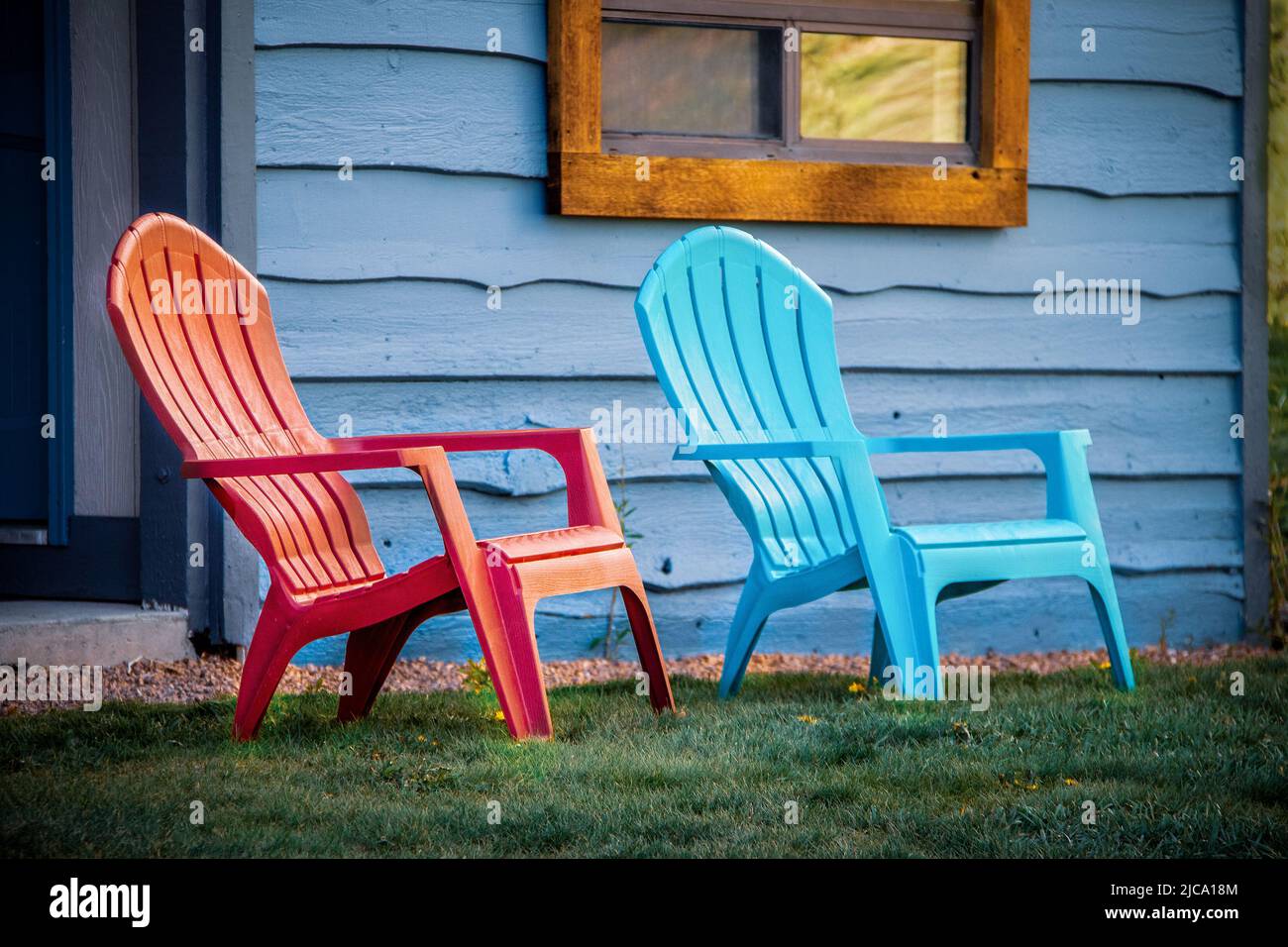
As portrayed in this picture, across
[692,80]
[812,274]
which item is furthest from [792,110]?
[812,274]

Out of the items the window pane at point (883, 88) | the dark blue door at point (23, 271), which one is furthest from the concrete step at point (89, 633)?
the window pane at point (883, 88)

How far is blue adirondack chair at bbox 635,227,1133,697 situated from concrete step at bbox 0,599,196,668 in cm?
146

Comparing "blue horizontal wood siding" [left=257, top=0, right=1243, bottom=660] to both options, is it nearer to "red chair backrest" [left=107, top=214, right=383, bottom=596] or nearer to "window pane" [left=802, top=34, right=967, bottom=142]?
"window pane" [left=802, top=34, right=967, bottom=142]

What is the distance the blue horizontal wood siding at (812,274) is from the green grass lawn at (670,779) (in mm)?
858

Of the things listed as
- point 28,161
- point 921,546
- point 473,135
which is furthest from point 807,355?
point 28,161

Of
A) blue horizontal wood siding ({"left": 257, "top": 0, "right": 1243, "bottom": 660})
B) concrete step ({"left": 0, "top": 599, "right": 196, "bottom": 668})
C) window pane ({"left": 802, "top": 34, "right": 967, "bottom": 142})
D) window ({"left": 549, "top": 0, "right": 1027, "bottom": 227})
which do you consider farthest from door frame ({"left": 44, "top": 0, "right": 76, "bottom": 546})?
window pane ({"left": 802, "top": 34, "right": 967, "bottom": 142})

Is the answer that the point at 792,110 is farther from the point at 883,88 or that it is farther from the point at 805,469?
the point at 805,469

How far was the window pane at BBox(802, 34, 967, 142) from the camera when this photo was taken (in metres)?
4.25

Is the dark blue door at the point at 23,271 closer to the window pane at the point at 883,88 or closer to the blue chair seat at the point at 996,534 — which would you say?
the window pane at the point at 883,88

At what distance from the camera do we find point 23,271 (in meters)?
3.94

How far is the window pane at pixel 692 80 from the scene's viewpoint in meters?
4.07

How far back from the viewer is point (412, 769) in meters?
2.53

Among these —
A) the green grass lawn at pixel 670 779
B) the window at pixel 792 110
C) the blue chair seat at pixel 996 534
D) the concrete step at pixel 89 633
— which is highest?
the window at pixel 792 110

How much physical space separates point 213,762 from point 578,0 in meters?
2.34
